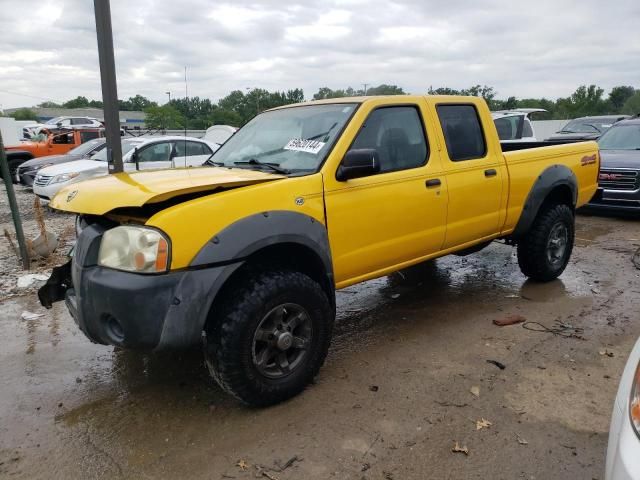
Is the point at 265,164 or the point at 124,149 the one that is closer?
the point at 265,164

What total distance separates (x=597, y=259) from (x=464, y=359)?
12.7 feet

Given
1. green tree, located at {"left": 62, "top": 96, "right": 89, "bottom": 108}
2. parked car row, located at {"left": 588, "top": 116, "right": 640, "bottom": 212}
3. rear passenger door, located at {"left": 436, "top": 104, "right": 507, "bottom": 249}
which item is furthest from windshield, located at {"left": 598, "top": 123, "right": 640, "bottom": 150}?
green tree, located at {"left": 62, "top": 96, "right": 89, "bottom": 108}

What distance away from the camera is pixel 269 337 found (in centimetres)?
312

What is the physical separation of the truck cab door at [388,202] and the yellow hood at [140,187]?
56 cm

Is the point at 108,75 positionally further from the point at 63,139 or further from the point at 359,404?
the point at 63,139

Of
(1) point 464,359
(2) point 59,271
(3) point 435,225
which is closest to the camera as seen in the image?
(2) point 59,271

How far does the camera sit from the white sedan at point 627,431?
150cm

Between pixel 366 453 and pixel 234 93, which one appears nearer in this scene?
pixel 366 453

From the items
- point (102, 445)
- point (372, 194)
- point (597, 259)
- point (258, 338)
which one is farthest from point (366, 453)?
point (597, 259)

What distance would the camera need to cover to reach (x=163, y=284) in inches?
107

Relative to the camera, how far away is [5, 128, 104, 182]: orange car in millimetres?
15969

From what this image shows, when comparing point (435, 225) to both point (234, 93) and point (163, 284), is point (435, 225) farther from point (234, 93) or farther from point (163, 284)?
point (234, 93)

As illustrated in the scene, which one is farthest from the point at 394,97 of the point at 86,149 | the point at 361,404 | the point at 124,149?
the point at 86,149

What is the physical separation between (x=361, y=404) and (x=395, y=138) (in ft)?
6.53
